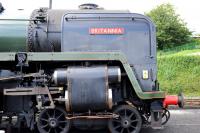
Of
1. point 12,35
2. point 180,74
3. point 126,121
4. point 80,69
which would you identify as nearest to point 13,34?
point 12,35

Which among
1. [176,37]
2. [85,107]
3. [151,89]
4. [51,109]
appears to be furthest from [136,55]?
[176,37]

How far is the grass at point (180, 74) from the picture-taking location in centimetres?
1645

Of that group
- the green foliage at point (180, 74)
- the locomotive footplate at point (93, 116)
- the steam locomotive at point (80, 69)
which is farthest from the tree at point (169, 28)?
the locomotive footplate at point (93, 116)

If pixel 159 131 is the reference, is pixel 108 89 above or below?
above

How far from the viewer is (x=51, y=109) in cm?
737

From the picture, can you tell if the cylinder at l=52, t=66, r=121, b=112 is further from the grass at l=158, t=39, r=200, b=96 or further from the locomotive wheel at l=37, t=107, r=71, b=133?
the grass at l=158, t=39, r=200, b=96

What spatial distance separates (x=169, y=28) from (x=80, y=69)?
175 ft

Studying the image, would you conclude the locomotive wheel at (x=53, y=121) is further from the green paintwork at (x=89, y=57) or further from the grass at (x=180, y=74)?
the grass at (x=180, y=74)

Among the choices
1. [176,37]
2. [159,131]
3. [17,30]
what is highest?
[176,37]

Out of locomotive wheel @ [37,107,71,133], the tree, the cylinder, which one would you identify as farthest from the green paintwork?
the tree

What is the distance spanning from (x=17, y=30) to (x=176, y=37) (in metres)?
53.3

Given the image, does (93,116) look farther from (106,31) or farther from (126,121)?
(106,31)

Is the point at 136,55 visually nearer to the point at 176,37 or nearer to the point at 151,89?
the point at 151,89

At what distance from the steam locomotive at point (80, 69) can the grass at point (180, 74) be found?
8250 mm
